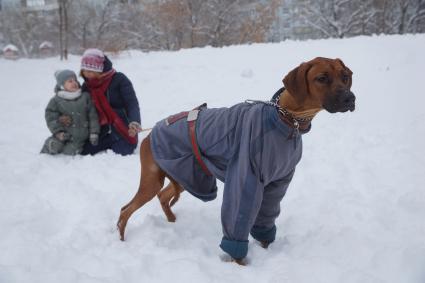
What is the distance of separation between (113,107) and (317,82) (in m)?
3.63

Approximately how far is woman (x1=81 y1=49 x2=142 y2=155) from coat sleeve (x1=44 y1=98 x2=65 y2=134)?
45cm

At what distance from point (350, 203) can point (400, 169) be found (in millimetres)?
1083

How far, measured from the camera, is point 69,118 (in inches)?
202

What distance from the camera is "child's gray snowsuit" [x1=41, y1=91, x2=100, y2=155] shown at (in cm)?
507

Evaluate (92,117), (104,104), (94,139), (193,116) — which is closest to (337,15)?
(104,104)

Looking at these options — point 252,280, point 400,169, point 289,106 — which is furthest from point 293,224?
A: point 400,169

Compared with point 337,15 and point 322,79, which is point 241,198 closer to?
point 322,79

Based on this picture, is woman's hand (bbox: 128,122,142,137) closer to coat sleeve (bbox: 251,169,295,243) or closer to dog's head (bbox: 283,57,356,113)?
coat sleeve (bbox: 251,169,295,243)

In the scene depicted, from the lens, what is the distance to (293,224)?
334cm

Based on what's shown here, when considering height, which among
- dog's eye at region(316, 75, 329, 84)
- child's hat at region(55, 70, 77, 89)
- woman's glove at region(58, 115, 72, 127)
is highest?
dog's eye at region(316, 75, 329, 84)

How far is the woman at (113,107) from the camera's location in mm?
5156

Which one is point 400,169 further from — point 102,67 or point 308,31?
point 308,31

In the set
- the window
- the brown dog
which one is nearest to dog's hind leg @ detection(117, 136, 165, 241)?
the brown dog

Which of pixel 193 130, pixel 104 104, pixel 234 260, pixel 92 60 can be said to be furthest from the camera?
pixel 104 104
